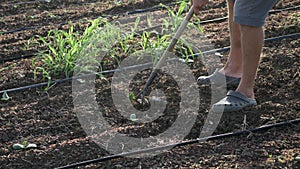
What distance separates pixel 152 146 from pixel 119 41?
1582 mm

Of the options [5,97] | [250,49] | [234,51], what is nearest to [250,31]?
[250,49]

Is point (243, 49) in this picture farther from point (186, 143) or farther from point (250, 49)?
point (186, 143)

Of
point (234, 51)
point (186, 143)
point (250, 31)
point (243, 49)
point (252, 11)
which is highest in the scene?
point (252, 11)

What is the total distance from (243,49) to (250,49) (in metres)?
0.05

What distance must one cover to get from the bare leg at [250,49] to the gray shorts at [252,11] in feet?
0.19

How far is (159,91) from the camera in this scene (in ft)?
13.6

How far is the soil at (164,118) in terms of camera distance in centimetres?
331

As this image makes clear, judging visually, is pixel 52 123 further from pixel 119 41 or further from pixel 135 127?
pixel 119 41

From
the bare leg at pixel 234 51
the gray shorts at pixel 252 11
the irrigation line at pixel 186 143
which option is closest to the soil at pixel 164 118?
the irrigation line at pixel 186 143

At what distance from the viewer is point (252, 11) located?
11.5 ft

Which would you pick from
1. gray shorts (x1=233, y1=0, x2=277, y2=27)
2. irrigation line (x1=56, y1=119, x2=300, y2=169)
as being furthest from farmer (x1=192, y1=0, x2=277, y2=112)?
irrigation line (x1=56, y1=119, x2=300, y2=169)

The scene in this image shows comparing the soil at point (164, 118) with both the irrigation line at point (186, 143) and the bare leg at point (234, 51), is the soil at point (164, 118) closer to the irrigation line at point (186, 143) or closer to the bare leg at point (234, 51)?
the irrigation line at point (186, 143)

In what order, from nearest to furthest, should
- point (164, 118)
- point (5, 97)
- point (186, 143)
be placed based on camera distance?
point (186, 143) < point (164, 118) < point (5, 97)

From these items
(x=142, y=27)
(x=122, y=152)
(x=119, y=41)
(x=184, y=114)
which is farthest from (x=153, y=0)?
(x=122, y=152)
